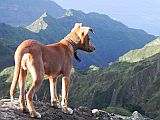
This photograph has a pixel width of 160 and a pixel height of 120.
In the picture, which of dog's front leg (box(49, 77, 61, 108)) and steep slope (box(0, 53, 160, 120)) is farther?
steep slope (box(0, 53, 160, 120))

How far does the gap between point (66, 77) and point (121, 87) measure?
151553 mm

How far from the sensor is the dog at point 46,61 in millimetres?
10414

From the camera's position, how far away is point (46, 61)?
10.9 m

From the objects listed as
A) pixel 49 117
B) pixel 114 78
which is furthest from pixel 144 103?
pixel 49 117

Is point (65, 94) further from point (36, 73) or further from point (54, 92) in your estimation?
point (36, 73)

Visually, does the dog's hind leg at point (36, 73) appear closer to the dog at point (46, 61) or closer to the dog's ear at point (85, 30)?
the dog at point (46, 61)

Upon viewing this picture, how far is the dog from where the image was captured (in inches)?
410

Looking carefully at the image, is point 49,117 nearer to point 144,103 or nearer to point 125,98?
point 144,103

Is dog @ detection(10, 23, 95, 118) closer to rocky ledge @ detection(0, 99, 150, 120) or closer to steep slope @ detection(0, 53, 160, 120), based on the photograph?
rocky ledge @ detection(0, 99, 150, 120)

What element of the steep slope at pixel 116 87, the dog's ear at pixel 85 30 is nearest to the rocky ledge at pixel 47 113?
the dog's ear at pixel 85 30

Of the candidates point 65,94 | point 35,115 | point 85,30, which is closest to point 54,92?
point 65,94

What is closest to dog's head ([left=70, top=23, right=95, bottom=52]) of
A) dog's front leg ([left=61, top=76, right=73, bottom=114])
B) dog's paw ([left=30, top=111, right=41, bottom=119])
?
dog's front leg ([left=61, top=76, right=73, bottom=114])

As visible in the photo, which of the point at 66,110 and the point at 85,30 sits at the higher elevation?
the point at 85,30

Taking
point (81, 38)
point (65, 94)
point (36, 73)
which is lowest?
point (65, 94)
